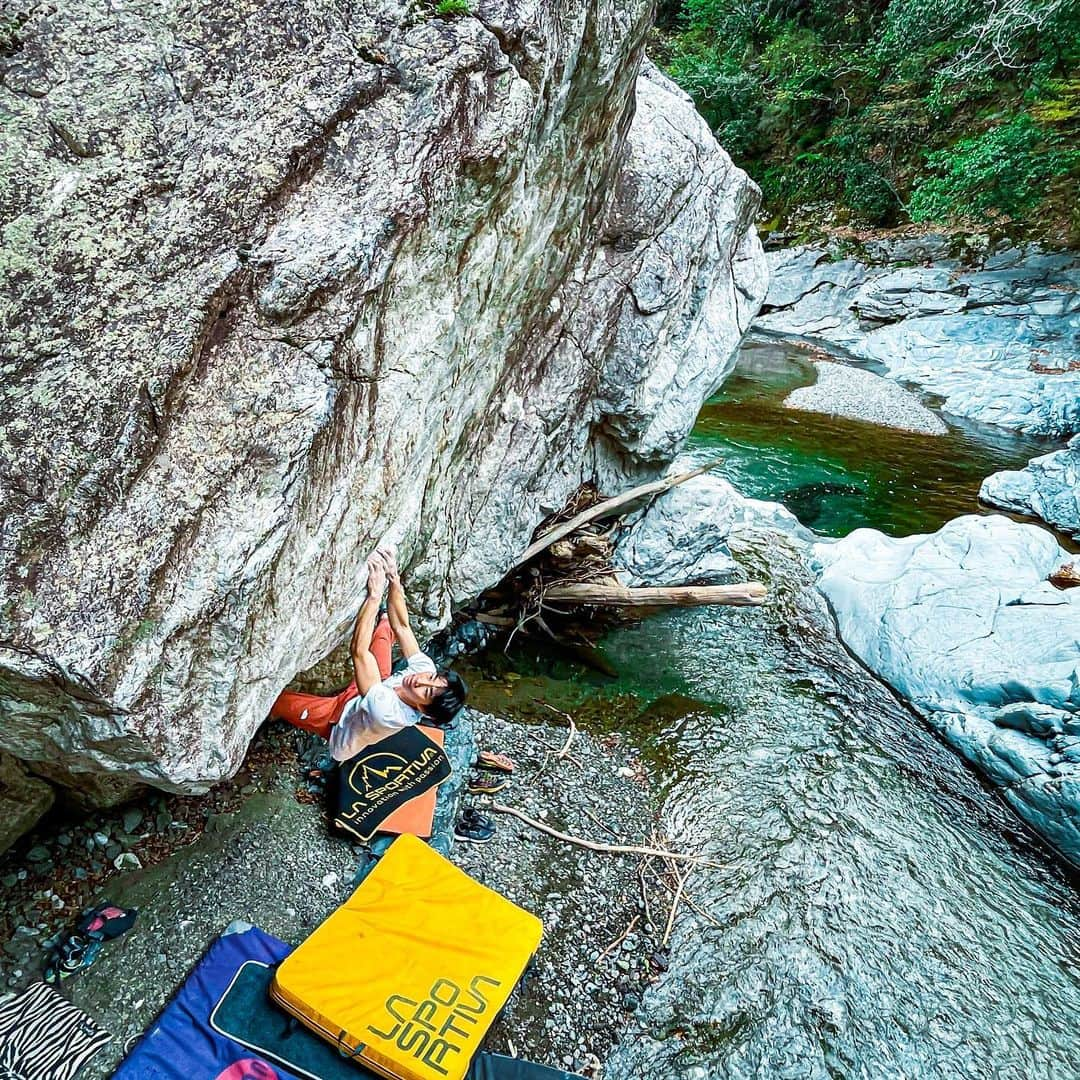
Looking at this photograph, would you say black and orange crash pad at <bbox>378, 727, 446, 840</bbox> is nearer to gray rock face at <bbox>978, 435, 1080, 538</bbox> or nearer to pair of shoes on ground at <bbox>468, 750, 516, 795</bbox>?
pair of shoes on ground at <bbox>468, 750, 516, 795</bbox>

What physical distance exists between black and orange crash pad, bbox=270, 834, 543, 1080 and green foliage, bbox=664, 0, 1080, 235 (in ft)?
84.2

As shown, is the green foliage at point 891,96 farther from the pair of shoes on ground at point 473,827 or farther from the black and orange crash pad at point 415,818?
the black and orange crash pad at point 415,818

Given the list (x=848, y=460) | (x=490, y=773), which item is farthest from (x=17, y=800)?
(x=848, y=460)

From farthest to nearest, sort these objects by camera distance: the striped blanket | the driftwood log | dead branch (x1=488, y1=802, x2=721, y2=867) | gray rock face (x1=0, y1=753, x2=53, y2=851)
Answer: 1. the driftwood log
2. dead branch (x1=488, y1=802, x2=721, y2=867)
3. gray rock face (x1=0, y1=753, x2=53, y2=851)
4. the striped blanket

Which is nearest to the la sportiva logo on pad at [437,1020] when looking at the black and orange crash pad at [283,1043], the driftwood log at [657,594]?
the black and orange crash pad at [283,1043]

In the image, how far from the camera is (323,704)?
6137 mm

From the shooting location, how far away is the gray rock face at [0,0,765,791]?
3.32m

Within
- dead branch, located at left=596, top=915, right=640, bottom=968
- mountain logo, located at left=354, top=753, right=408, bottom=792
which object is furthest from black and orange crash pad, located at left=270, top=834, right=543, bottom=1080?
dead branch, located at left=596, top=915, right=640, bottom=968

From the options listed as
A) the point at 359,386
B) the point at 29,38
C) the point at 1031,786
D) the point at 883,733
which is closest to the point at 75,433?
the point at 359,386

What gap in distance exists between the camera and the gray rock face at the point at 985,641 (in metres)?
7.78

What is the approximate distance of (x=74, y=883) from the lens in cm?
474

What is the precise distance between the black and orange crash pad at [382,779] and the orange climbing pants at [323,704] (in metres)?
0.45

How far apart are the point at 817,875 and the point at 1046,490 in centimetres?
1210

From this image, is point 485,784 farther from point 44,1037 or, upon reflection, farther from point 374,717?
point 44,1037
